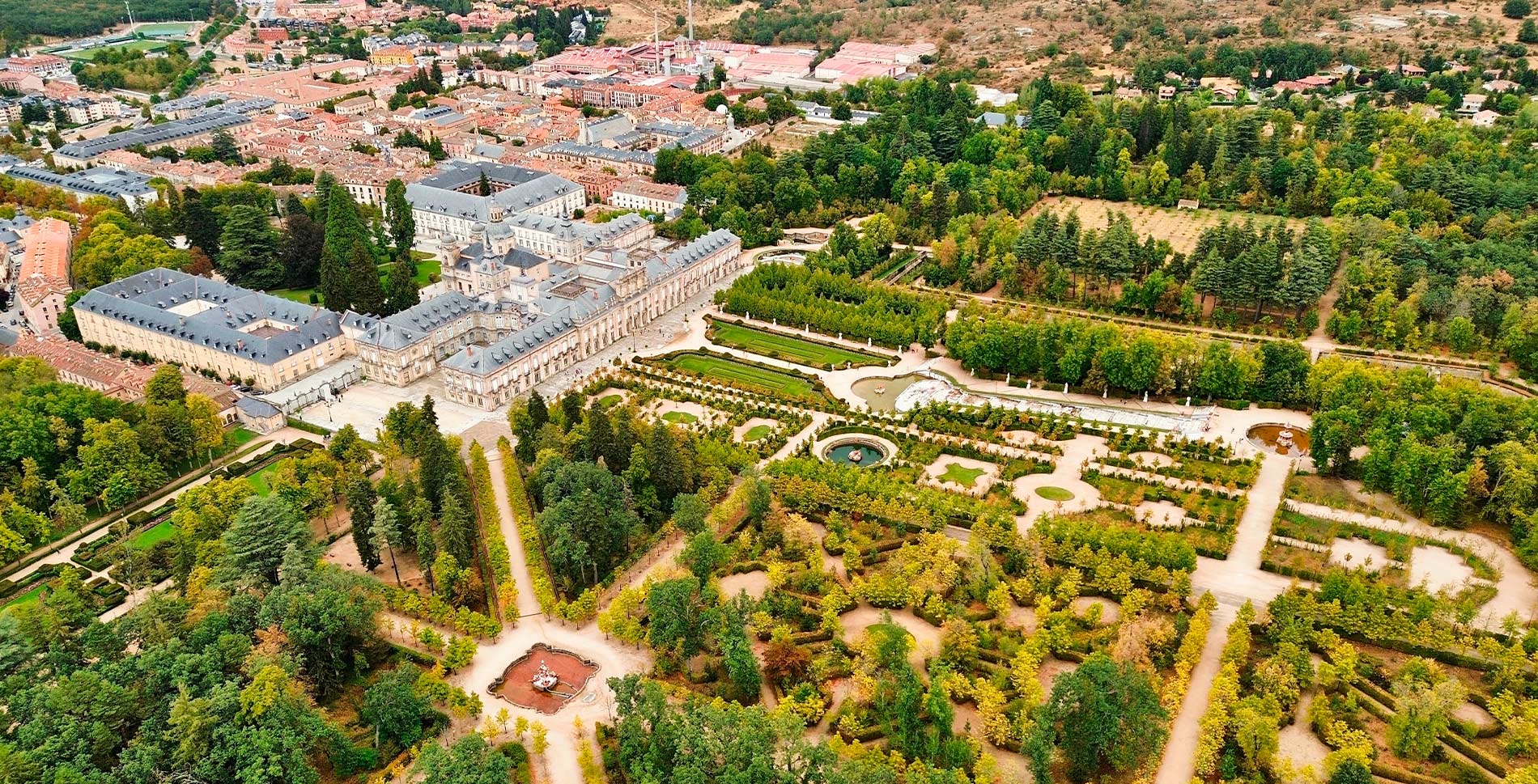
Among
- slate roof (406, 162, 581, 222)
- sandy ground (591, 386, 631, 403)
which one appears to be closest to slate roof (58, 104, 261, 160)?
slate roof (406, 162, 581, 222)

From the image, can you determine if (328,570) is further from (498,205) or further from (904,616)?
(498,205)

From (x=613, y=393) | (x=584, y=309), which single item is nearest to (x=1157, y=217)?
(x=584, y=309)

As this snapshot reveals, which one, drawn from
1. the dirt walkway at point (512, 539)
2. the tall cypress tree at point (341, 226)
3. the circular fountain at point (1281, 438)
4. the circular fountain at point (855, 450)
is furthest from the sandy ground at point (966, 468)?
the tall cypress tree at point (341, 226)

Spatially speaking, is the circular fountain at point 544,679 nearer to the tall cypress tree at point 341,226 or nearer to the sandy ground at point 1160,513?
the sandy ground at point 1160,513

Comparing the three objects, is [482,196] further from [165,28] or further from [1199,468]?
[165,28]

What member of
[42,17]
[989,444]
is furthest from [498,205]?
[42,17]
